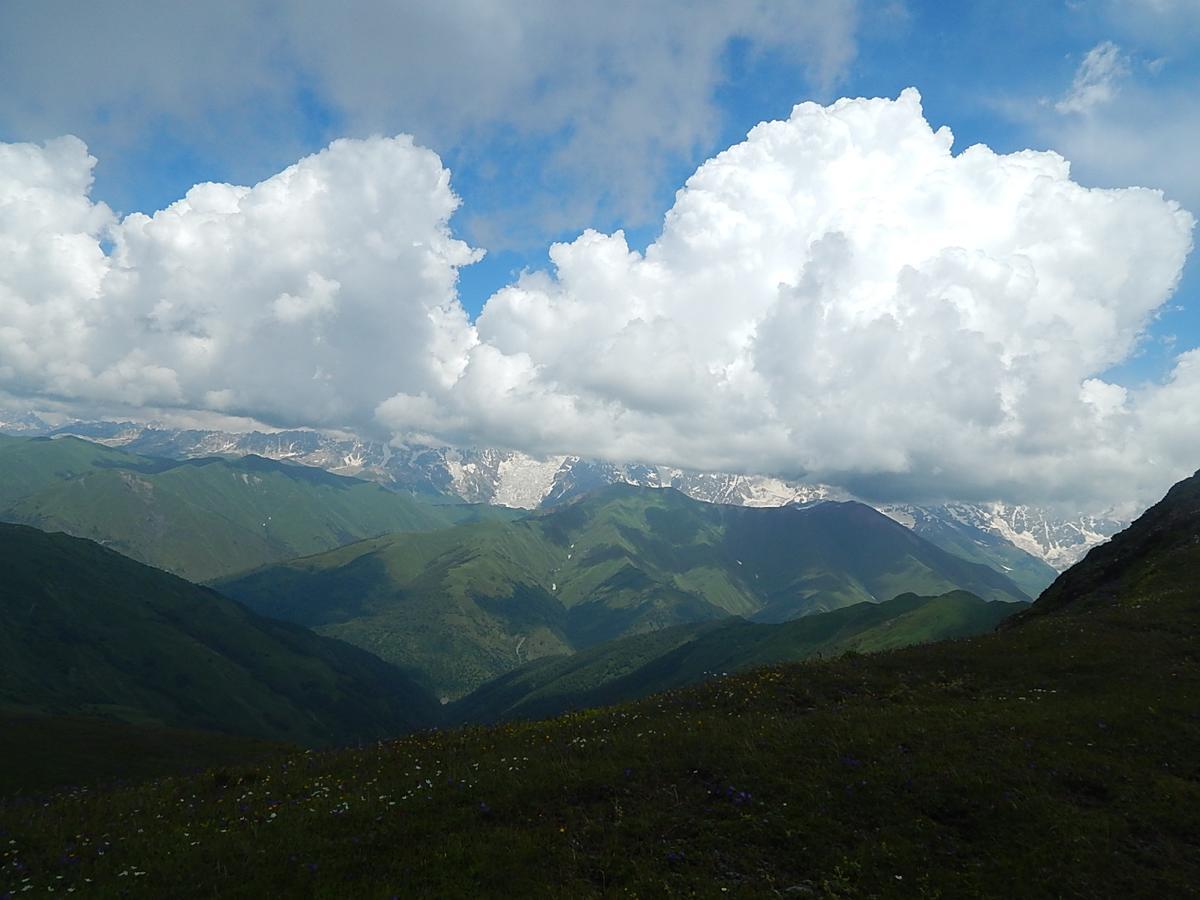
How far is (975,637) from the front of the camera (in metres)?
39.4

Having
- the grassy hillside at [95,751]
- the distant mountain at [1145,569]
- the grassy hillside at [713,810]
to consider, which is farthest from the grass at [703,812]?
the grassy hillside at [95,751]

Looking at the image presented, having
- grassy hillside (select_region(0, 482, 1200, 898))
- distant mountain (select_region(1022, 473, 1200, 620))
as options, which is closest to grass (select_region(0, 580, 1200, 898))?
grassy hillside (select_region(0, 482, 1200, 898))

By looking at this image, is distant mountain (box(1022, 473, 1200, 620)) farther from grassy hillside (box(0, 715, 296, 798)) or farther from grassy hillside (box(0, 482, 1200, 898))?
grassy hillside (box(0, 715, 296, 798))

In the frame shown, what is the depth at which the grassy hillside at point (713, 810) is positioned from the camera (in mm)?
13703

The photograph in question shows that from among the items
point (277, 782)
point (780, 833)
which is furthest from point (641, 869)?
point (277, 782)

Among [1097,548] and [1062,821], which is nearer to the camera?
[1062,821]

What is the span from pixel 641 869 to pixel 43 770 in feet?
340

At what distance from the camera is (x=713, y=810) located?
53.5ft

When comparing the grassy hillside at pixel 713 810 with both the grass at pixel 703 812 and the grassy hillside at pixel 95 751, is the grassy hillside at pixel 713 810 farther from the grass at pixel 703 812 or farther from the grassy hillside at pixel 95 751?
the grassy hillside at pixel 95 751

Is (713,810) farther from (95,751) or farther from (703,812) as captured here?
(95,751)

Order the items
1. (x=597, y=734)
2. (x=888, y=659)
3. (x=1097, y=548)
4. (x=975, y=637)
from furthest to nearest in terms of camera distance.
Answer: (x=1097, y=548) → (x=975, y=637) → (x=888, y=659) → (x=597, y=734)

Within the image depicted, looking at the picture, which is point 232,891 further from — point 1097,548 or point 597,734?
point 1097,548

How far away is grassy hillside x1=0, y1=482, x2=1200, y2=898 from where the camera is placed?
45.0ft

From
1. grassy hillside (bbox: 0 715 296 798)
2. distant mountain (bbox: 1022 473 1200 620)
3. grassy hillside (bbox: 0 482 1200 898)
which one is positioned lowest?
grassy hillside (bbox: 0 715 296 798)
